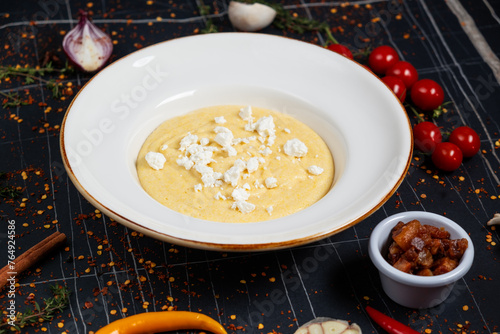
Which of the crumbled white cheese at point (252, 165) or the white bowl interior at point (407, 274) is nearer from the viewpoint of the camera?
the white bowl interior at point (407, 274)

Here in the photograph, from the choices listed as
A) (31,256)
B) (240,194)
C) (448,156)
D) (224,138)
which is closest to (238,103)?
(224,138)

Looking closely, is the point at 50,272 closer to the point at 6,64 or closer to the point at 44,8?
the point at 6,64

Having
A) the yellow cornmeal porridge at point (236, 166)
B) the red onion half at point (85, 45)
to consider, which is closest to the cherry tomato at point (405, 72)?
the yellow cornmeal porridge at point (236, 166)

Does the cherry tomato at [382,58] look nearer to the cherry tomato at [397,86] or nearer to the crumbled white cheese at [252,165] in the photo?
the cherry tomato at [397,86]

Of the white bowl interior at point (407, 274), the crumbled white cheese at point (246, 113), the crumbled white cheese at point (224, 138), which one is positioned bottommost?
the white bowl interior at point (407, 274)

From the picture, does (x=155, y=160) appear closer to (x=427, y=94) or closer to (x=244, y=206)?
(x=244, y=206)

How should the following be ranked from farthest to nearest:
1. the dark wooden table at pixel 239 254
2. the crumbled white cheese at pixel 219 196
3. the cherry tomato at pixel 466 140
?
1. the cherry tomato at pixel 466 140
2. the crumbled white cheese at pixel 219 196
3. the dark wooden table at pixel 239 254

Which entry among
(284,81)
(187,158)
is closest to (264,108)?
(284,81)
